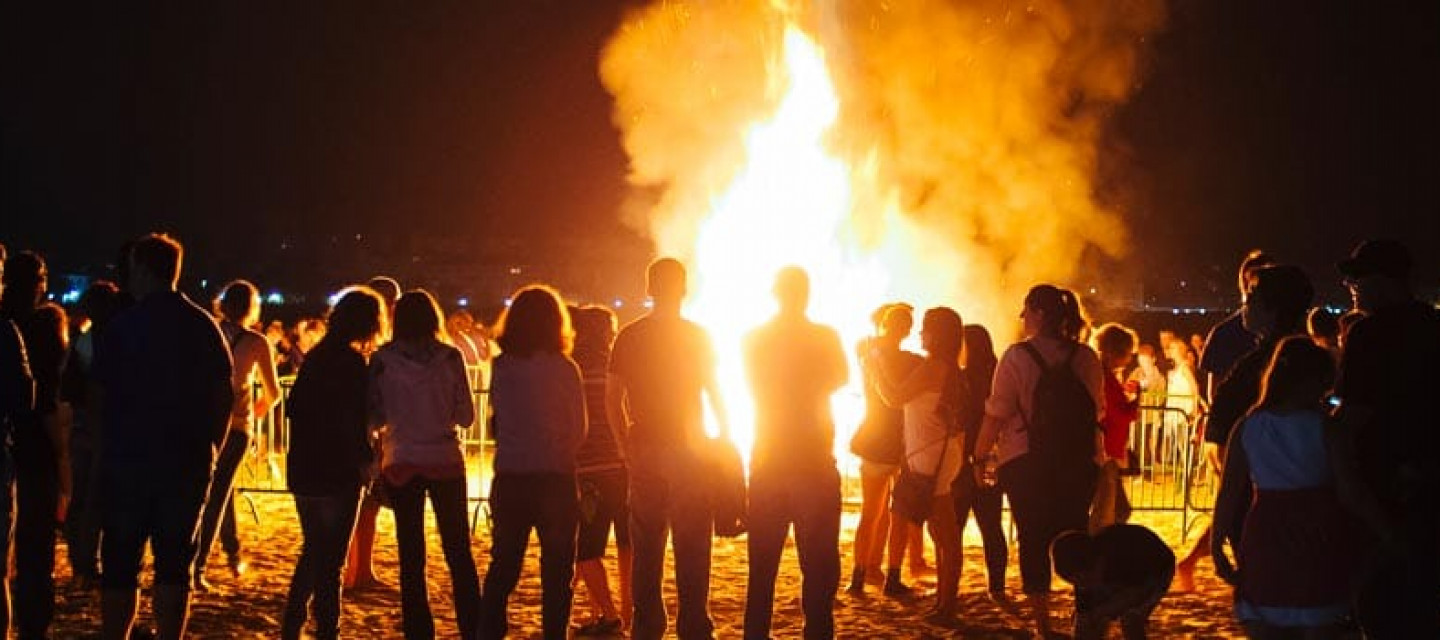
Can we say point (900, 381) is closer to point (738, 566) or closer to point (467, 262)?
point (738, 566)

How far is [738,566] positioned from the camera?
9.68 m

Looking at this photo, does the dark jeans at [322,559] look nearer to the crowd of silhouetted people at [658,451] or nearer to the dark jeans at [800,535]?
the crowd of silhouetted people at [658,451]

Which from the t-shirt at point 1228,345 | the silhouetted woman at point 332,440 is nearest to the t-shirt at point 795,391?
the silhouetted woman at point 332,440

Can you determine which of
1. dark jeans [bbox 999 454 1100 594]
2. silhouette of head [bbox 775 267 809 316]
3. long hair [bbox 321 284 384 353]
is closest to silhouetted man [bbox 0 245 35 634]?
long hair [bbox 321 284 384 353]

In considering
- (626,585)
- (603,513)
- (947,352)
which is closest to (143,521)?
(603,513)

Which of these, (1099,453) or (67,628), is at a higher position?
(1099,453)

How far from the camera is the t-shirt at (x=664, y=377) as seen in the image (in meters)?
6.48

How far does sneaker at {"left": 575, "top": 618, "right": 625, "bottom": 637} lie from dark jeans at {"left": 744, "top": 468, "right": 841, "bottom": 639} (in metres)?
1.34

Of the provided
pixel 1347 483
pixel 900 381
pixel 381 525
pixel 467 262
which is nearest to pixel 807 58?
pixel 381 525

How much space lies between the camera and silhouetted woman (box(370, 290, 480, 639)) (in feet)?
21.3

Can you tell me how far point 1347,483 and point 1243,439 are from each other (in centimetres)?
39

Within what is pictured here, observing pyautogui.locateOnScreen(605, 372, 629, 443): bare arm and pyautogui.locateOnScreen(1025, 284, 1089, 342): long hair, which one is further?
pyautogui.locateOnScreen(1025, 284, 1089, 342): long hair

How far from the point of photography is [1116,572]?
552 cm

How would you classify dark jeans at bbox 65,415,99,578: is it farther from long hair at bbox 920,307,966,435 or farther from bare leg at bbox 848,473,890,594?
long hair at bbox 920,307,966,435
